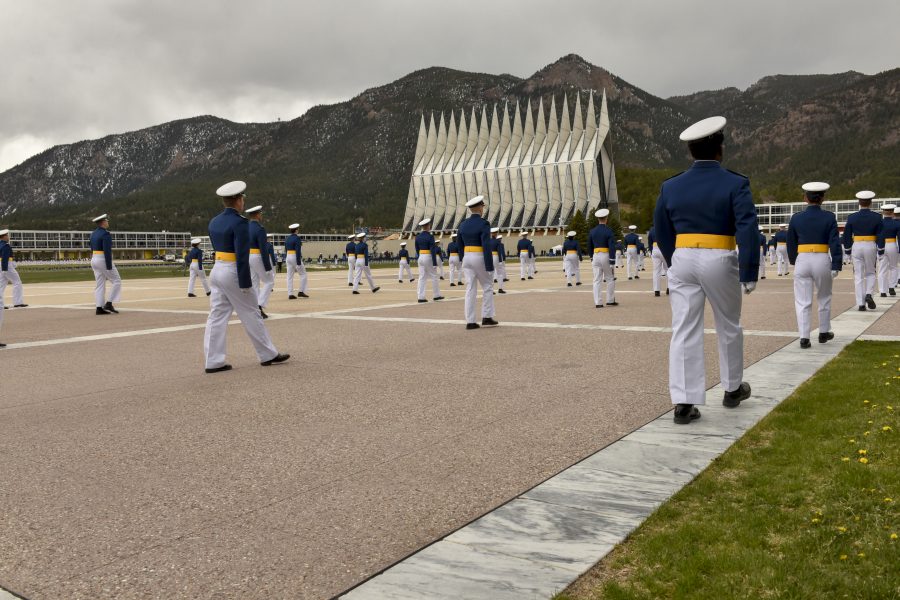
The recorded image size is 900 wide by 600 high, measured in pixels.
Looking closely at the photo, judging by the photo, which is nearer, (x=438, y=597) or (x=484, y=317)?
(x=438, y=597)

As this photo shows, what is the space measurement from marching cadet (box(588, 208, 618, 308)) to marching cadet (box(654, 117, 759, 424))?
960 cm

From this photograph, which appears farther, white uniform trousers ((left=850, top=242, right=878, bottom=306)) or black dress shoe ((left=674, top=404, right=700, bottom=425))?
white uniform trousers ((left=850, top=242, right=878, bottom=306))

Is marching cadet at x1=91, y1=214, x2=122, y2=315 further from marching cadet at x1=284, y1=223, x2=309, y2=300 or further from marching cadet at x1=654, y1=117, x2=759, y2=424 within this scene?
marching cadet at x1=654, y1=117, x2=759, y2=424

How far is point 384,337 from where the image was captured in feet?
36.1

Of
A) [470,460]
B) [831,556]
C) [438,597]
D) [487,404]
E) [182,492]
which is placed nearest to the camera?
[438,597]

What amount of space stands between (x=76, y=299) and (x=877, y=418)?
22.9 m

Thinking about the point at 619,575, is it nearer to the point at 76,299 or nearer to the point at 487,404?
the point at 487,404

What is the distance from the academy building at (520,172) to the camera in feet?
391

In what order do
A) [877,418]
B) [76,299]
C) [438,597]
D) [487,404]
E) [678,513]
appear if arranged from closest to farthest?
[438,597] < [678,513] < [877,418] < [487,404] < [76,299]

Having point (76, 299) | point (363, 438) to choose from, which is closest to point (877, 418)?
point (363, 438)

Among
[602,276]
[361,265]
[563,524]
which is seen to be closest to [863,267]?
[602,276]

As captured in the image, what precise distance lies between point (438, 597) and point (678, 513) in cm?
137

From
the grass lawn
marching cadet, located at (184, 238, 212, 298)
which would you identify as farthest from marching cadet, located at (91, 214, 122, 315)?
the grass lawn

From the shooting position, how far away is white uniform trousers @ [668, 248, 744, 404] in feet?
18.1
